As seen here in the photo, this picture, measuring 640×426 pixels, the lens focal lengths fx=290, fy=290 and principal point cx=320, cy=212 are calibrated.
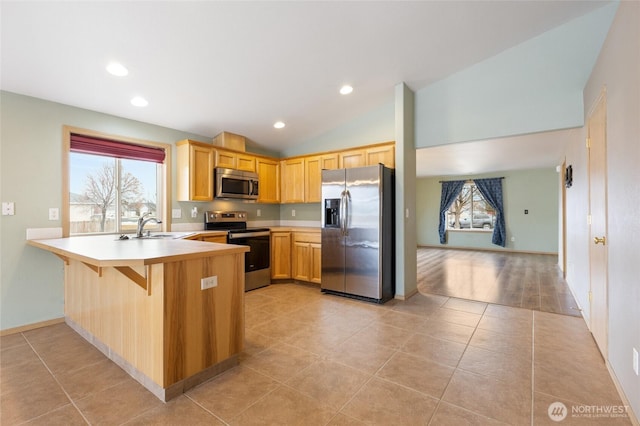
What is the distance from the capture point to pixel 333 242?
4.14 metres

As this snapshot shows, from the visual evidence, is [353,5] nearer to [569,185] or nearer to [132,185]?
[132,185]

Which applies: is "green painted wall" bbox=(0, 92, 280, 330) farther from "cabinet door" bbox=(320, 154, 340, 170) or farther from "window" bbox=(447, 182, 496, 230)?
"window" bbox=(447, 182, 496, 230)

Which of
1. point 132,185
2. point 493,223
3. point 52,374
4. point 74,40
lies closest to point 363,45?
point 74,40

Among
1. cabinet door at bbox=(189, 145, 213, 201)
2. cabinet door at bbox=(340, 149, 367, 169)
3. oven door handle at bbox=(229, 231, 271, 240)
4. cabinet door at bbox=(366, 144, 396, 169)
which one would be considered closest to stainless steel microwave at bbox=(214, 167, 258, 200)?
cabinet door at bbox=(189, 145, 213, 201)

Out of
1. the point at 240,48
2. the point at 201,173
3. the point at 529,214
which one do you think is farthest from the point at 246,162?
the point at 529,214

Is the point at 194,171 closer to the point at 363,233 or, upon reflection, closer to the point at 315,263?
the point at 315,263

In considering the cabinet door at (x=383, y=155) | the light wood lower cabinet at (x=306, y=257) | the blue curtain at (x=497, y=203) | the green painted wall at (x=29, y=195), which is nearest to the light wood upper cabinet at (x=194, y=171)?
the green painted wall at (x=29, y=195)

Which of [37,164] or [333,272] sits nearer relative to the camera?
[37,164]

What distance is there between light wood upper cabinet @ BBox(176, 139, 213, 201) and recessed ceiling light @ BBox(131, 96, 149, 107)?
0.70 m

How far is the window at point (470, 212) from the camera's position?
8.81 m

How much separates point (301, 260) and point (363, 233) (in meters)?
1.28

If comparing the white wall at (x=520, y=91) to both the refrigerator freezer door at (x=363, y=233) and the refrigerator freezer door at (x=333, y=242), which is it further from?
the refrigerator freezer door at (x=333, y=242)

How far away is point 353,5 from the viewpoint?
2.45m

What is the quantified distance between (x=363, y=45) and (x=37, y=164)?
3.59 meters
